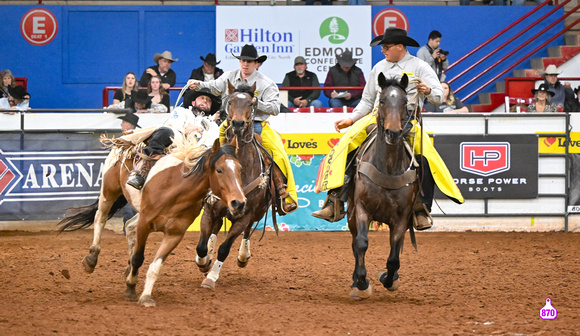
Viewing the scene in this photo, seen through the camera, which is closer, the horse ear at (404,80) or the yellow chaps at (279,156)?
the horse ear at (404,80)

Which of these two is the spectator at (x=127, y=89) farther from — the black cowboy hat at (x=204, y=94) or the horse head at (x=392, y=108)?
the horse head at (x=392, y=108)

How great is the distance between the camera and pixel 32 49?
16.8m

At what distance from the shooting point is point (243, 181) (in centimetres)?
763

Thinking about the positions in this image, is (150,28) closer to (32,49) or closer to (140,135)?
(32,49)

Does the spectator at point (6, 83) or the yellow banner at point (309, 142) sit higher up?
the spectator at point (6, 83)

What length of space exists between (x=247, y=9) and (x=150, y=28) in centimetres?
233

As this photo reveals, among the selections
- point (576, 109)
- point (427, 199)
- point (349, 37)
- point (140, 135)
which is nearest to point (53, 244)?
point (140, 135)

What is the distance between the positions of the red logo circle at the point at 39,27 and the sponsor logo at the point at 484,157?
955cm

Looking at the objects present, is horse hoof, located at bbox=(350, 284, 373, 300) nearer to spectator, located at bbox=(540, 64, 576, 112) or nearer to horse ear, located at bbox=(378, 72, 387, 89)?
horse ear, located at bbox=(378, 72, 387, 89)

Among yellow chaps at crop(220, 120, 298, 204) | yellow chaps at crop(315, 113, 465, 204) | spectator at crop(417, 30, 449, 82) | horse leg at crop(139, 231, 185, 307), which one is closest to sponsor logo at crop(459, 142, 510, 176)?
spectator at crop(417, 30, 449, 82)

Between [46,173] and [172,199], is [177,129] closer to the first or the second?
[172,199]

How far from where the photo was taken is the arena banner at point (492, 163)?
41.7ft

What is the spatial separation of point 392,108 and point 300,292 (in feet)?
6.84

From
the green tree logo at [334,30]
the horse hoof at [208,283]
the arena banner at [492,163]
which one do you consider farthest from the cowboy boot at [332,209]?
the green tree logo at [334,30]
